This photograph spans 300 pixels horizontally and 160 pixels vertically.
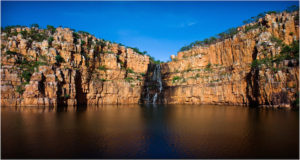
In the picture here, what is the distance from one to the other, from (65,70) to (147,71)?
34.1 meters

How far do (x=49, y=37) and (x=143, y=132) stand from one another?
5288cm

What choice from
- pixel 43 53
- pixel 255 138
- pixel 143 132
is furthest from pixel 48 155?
pixel 43 53

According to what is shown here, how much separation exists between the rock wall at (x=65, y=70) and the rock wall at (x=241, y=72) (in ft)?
51.1

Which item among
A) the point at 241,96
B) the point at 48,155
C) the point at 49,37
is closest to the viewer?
the point at 48,155

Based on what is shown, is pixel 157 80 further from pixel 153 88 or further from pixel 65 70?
pixel 65 70

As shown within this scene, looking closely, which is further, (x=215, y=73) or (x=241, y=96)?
(x=215, y=73)

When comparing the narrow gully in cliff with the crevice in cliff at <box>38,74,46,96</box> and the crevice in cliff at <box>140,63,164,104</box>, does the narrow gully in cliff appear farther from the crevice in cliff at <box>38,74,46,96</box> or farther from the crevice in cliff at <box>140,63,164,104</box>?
the crevice in cliff at <box>38,74,46,96</box>

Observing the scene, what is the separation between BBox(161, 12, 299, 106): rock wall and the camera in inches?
1480

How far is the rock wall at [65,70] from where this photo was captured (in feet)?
142

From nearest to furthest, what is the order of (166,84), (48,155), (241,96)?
(48,155) < (241,96) < (166,84)

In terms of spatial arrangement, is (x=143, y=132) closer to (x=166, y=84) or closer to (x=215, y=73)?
(x=215, y=73)

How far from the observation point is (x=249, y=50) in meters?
53.0

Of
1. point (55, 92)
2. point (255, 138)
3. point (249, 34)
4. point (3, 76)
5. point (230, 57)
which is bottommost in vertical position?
point (255, 138)

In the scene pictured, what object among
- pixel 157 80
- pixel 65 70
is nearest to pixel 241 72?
pixel 157 80
